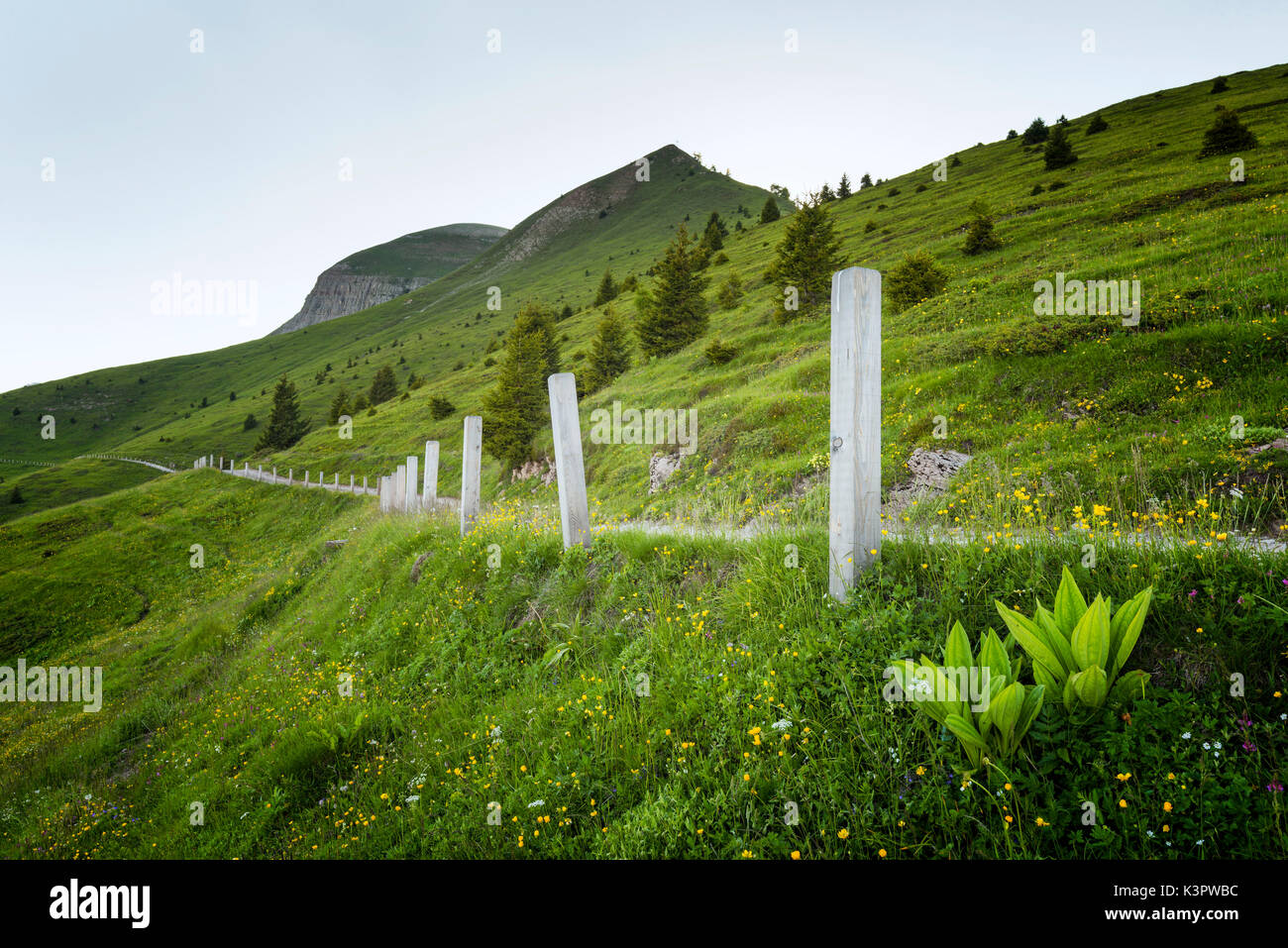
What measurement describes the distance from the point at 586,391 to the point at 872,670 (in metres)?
35.3

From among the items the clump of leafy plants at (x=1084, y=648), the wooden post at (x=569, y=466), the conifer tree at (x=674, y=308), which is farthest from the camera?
the conifer tree at (x=674, y=308)

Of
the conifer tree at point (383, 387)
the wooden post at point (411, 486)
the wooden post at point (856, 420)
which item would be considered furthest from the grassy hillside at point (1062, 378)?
the conifer tree at point (383, 387)

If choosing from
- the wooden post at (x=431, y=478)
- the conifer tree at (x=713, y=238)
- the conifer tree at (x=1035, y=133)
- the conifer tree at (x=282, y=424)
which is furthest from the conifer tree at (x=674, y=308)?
the conifer tree at (x=282, y=424)

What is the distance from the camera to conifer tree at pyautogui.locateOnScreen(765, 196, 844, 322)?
104 ft

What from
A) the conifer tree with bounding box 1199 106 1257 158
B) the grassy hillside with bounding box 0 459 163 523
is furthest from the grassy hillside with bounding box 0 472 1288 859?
the grassy hillside with bounding box 0 459 163 523

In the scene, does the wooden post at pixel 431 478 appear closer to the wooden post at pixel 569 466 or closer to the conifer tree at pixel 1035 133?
the wooden post at pixel 569 466

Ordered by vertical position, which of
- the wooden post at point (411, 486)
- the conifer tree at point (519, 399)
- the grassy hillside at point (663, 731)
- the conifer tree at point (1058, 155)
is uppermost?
the conifer tree at point (1058, 155)

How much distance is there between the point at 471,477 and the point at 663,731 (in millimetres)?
7178

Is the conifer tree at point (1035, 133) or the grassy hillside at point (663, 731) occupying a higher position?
the conifer tree at point (1035, 133)

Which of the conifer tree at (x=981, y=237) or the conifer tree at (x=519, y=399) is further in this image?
the conifer tree at (x=519, y=399)

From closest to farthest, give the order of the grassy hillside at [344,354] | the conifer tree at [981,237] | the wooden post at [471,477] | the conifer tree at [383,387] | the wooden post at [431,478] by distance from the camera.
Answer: the wooden post at [471,477], the wooden post at [431,478], the conifer tree at [981,237], the conifer tree at [383,387], the grassy hillside at [344,354]

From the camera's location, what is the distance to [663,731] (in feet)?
12.6

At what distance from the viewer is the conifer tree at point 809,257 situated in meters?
31.8

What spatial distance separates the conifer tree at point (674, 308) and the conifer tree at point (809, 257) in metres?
6.01
